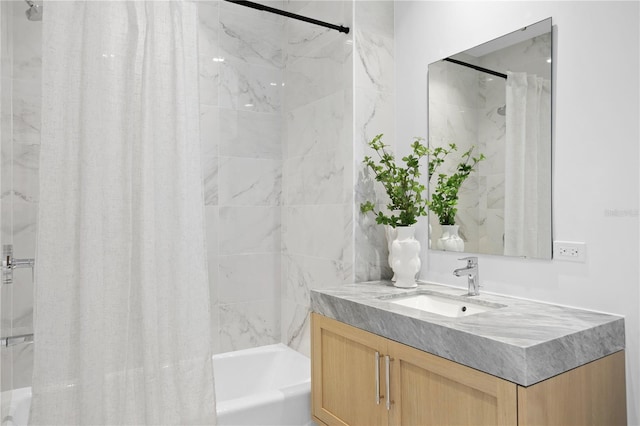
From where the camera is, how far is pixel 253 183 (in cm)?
274

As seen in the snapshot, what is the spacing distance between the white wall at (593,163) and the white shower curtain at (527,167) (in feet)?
0.13

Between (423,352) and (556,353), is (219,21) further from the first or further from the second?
(556,353)

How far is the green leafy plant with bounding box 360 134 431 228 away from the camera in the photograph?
2074mm

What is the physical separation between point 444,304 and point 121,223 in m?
1.31

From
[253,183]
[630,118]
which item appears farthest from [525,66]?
[253,183]

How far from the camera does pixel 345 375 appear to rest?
1.80 m

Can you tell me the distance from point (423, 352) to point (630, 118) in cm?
101

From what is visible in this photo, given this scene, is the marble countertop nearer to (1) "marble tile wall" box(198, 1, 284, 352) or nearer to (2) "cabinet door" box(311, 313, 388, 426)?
(2) "cabinet door" box(311, 313, 388, 426)

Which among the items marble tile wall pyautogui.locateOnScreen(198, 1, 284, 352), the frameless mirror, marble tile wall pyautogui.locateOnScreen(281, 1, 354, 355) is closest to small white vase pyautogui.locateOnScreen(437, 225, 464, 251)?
the frameless mirror

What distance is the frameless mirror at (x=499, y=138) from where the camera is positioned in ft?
5.58

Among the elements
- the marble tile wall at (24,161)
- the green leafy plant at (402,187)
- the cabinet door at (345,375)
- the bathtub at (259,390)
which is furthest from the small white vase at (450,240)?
the marble tile wall at (24,161)

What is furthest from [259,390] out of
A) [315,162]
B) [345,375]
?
[315,162]

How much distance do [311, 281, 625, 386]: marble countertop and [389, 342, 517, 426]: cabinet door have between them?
3 cm

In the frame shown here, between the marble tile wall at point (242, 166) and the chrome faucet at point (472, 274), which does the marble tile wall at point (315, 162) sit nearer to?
the marble tile wall at point (242, 166)
